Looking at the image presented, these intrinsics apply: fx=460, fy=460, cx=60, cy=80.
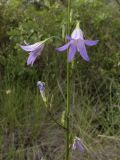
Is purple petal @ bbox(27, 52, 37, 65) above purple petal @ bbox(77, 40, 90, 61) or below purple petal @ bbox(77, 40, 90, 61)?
below

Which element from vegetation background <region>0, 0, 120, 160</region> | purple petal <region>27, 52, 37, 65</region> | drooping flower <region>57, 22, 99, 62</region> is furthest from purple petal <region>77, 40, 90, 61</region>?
vegetation background <region>0, 0, 120, 160</region>

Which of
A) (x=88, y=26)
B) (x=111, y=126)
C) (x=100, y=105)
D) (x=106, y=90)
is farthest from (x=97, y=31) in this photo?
(x=111, y=126)

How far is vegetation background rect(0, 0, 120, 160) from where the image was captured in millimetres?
4227

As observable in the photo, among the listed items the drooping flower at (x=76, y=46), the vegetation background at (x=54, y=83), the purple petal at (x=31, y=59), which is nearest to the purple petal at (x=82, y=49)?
the drooping flower at (x=76, y=46)

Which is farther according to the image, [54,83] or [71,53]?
[54,83]

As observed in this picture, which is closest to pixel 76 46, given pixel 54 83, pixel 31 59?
pixel 31 59

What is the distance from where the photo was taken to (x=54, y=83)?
514 centimetres

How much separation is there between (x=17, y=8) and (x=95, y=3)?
103 centimetres

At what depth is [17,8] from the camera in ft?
19.6

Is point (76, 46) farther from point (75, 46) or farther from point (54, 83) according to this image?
point (54, 83)

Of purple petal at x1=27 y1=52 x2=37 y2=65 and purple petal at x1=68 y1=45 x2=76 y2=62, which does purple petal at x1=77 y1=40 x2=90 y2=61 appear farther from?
purple petal at x1=27 y1=52 x2=37 y2=65

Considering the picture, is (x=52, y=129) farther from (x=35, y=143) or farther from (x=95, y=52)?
(x=95, y=52)

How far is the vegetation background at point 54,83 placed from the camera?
13.9 feet

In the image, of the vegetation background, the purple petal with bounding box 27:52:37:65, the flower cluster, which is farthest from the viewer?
the vegetation background
